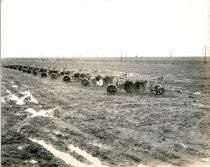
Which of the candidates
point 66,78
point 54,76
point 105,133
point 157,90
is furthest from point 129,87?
point 54,76

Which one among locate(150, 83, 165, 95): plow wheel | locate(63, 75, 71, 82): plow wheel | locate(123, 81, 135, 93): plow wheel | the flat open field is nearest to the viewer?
the flat open field

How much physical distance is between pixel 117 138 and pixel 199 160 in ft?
10.3

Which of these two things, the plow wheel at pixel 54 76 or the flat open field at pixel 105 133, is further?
the plow wheel at pixel 54 76

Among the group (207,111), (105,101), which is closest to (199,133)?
(207,111)

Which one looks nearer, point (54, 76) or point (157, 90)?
point (157, 90)

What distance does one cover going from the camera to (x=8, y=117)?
14.2 m

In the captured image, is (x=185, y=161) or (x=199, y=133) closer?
(x=185, y=161)

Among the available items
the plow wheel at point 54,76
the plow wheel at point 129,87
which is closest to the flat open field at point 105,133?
the plow wheel at point 129,87

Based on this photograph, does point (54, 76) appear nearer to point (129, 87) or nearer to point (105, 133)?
point (129, 87)

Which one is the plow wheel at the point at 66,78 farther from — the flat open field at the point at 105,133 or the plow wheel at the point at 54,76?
the flat open field at the point at 105,133

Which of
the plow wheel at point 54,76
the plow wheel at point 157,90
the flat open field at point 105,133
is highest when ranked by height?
the plow wheel at point 54,76

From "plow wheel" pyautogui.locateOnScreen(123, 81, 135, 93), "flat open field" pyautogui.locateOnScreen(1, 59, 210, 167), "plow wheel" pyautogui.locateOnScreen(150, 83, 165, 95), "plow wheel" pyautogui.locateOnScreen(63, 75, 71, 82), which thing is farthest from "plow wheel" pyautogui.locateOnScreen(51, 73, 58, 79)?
"flat open field" pyautogui.locateOnScreen(1, 59, 210, 167)

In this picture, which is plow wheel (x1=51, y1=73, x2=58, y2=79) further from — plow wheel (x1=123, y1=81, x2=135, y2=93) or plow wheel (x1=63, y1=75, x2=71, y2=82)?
plow wheel (x1=123, y1=81, x2=135, y2=93)

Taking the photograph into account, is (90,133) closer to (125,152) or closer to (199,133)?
(125,152)
